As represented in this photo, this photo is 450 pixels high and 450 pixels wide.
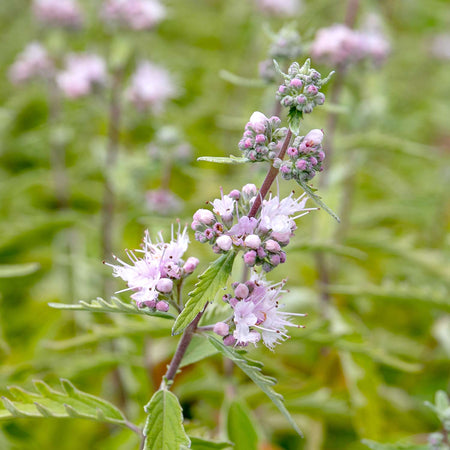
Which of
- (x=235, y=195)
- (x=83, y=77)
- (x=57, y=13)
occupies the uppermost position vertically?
(x=57, y=13)

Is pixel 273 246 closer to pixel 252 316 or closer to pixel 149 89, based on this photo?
pixel 252 316

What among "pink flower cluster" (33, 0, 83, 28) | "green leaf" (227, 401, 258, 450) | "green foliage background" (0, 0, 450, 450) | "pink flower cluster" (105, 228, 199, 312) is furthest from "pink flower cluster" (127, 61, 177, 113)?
"pink flower cluster" (105, 228, 199, 312)

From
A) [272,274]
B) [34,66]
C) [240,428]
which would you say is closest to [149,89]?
[34,66]

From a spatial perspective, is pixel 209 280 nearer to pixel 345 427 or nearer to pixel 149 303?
pixel 149 303

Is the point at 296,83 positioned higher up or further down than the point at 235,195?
higher up

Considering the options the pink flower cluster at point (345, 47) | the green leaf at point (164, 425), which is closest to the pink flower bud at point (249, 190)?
the green leaf at point (164, 425)
